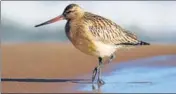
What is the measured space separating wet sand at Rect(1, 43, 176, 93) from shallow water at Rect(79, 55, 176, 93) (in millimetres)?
72

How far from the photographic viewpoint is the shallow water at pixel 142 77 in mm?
7300

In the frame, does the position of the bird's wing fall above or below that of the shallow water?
above

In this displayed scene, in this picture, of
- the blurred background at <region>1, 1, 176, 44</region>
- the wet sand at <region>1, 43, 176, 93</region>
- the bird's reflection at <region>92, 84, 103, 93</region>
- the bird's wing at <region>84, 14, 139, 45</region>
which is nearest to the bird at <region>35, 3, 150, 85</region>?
the bird's wing at <region>84, 14, 139, 45</region>

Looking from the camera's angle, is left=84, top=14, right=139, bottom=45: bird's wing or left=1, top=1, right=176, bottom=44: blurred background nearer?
left=84, top=14, right=139, bottom=45: bird's wing

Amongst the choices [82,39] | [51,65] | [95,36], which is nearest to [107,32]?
[95,36]

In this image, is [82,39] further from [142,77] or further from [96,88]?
[142,77]

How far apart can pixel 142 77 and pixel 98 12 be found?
371 centimetres

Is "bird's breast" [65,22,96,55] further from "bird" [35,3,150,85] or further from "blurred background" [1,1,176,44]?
"blurred background" [1,1,176,44]

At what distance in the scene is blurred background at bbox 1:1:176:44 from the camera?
1069 cm

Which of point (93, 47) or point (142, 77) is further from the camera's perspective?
point (142, 77)

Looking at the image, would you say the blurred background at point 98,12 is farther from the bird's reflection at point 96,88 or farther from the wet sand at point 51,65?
the bird's reflection at point 96,88

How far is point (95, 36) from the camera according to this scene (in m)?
7.64

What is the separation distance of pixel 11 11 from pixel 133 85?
4234 mm

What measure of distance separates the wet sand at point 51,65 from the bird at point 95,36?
1.11ft
